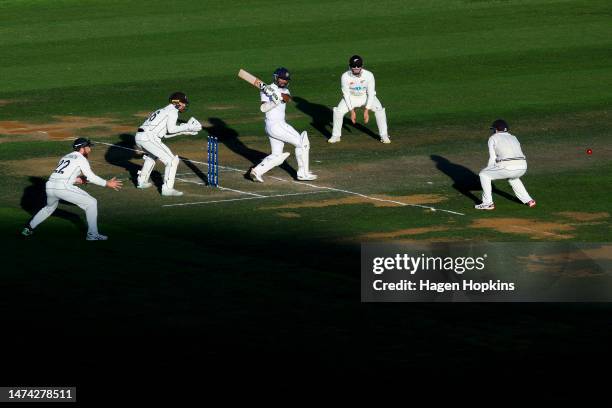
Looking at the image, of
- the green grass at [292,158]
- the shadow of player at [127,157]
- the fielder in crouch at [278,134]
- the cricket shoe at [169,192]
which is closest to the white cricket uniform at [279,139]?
the fielder in crouch at [278,134]

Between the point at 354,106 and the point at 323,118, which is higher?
the point at 323,118

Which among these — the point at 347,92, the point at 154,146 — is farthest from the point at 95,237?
the point at 347,92

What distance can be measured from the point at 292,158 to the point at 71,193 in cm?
797

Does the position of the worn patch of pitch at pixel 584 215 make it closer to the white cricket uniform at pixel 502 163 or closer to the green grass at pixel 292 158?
the green grass at pixel 292 158

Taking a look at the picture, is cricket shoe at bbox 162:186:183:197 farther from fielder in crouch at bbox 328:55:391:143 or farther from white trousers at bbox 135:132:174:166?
fielder in crouch at bbox 328:55:391:143

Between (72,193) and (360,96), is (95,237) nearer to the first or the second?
(72,193)

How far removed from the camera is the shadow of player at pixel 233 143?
28.8 metres

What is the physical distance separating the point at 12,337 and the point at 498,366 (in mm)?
6054

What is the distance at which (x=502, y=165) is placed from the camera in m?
24.5

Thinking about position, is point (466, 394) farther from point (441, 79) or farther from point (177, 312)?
point (441, 79)

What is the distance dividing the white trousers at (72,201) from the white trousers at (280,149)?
5.27 metres

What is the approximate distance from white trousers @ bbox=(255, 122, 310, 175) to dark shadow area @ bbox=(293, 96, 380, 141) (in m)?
4.73

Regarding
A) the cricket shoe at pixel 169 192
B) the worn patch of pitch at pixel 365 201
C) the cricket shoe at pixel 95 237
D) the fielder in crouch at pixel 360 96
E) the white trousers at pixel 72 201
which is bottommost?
the cricket shoe at pixel 95 237

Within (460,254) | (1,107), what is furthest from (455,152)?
(1,107)
